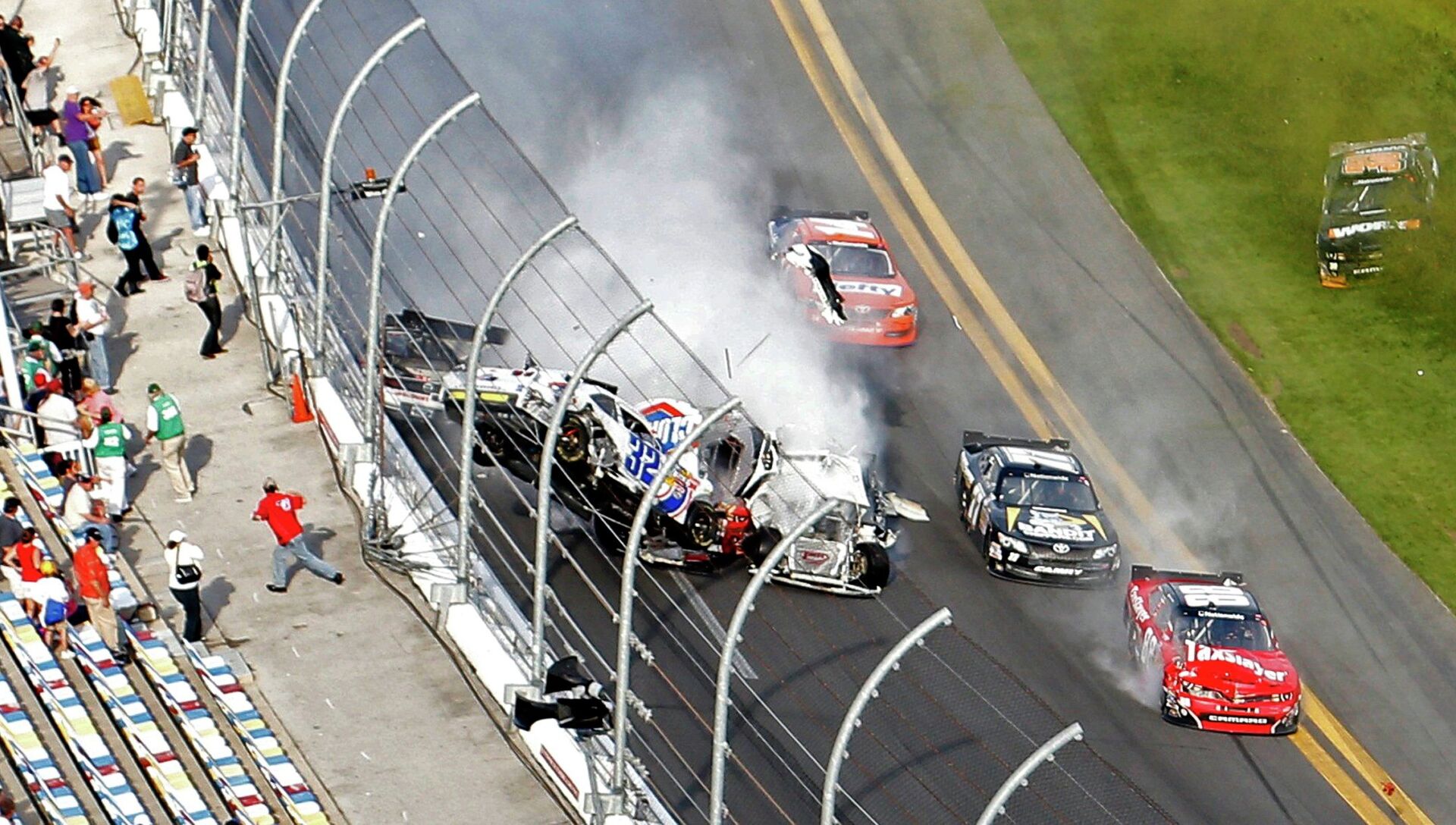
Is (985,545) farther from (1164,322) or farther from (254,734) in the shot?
(254,734)

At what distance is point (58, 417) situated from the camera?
75.3 ft

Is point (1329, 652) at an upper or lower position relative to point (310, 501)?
lower

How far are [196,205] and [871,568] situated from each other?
869 centimetres

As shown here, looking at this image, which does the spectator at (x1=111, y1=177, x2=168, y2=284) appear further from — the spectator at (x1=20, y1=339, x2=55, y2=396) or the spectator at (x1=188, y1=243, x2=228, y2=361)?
the spectator at (x1=20, y1=339, x2=55, y2=396)

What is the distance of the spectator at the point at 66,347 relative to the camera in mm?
24125

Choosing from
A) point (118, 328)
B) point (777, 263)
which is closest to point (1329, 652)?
point (777, 263)

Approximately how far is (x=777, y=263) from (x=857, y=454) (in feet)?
18.0

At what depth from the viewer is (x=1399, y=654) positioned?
1104 inches

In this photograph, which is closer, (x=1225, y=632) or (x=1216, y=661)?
(x=1216, y=661)

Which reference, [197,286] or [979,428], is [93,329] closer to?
[197,286]

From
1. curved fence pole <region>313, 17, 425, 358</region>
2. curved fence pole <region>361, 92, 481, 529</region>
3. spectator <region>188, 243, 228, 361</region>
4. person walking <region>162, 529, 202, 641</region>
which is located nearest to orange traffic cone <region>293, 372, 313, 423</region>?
spectator <region>188, 243, 228, 361</region>

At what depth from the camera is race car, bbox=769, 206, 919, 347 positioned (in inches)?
1235

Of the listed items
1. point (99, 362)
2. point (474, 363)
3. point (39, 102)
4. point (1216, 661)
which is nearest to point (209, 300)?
point (99, 362)

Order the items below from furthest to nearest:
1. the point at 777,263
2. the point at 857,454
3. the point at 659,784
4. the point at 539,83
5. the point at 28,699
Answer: the point at 539,83, the point at 777,263, the point at 857,454, the point at 659,784, the point at 28,699
